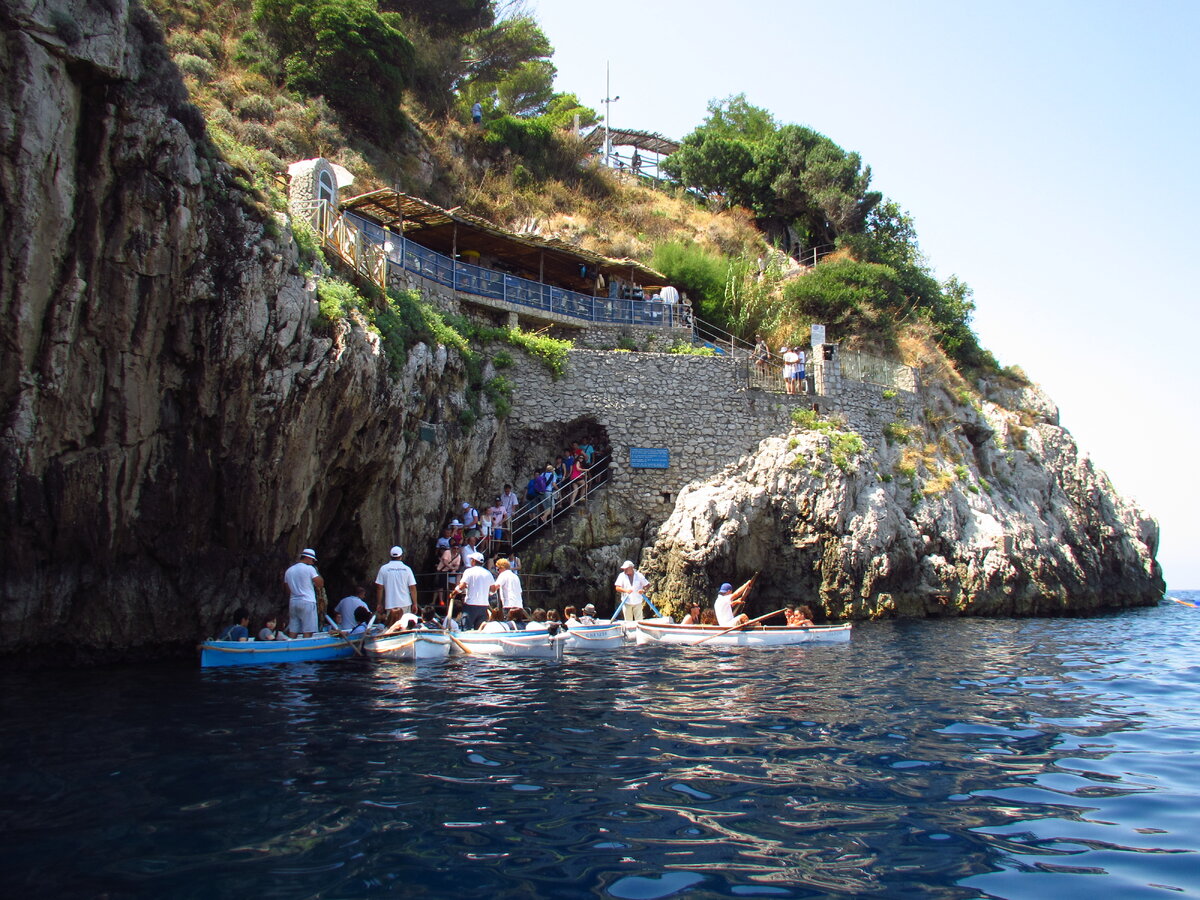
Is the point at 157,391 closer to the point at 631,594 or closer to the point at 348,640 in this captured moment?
the point at 348,640

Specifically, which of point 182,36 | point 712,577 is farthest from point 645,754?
point 182,36

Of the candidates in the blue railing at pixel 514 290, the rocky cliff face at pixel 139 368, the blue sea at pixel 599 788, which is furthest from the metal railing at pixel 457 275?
the blue sea at pixel 599 788

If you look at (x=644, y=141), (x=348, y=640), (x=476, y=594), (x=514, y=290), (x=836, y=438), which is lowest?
(x=348, y=640)

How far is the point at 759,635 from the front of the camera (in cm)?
1650

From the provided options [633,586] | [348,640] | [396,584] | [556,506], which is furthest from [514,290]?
[348,640]

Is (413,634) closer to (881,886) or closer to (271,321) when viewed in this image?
(271,321)

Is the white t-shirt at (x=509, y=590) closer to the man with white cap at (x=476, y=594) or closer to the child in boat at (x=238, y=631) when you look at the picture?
the man with white cap at (x=476, y=594)

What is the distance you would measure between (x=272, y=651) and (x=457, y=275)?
42.9 ft

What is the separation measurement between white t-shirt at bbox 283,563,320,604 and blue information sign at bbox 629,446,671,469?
1081 centimetres

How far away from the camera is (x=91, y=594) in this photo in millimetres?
13273

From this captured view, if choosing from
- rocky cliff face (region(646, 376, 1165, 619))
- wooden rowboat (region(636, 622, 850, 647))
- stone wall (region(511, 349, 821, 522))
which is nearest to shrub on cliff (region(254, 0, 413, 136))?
stone wall (region(511, 349, 821, 522))

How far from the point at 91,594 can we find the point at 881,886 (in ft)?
43.2

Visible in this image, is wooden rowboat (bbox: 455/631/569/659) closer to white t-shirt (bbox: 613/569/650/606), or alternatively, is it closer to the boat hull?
the boat hull

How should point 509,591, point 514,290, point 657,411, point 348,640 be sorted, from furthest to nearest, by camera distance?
1. point 514,290
2. point 657,411
3. point 509,591
4. point 348,640
